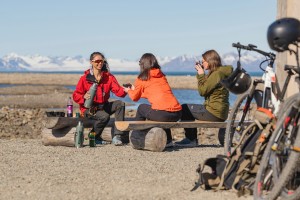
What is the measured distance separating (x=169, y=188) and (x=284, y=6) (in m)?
4.51

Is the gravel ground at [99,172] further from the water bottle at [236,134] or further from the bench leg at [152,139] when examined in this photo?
the water bottle at [236,134]

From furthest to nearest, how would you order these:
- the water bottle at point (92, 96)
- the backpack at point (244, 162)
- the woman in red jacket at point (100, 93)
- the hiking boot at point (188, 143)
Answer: the hiking boot at point (188, 143)
the woman in red jacket at point (100, 93)
the water bottle at point (92, 96)
the backpack at point (244, 162)

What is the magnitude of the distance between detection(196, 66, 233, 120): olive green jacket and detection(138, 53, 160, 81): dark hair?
751 millimetres

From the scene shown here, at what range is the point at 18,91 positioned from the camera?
63.8 meters

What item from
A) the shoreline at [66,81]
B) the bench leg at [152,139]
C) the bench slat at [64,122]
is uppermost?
the bench slat at [64,122]

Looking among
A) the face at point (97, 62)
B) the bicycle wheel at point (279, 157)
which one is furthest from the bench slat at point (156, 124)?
the bicycle wheel at point (279, 157)

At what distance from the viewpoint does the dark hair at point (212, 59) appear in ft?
37.0

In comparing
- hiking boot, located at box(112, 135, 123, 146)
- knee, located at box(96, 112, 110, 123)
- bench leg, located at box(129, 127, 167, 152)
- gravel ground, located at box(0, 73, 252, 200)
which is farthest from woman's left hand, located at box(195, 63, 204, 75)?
hiking boot, located at box(112, 135, 123, 146)

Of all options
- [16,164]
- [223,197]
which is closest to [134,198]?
[223,197]

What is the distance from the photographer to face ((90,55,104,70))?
12062 mm

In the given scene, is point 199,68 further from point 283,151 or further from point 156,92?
point 283,151

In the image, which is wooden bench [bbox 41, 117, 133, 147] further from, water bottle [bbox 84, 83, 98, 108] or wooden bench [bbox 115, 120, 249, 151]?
wooden bench [bbox 115, 120, 249, 151]

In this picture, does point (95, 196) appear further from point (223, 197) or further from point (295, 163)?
point (295, 163)

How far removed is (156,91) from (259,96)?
3.41m
